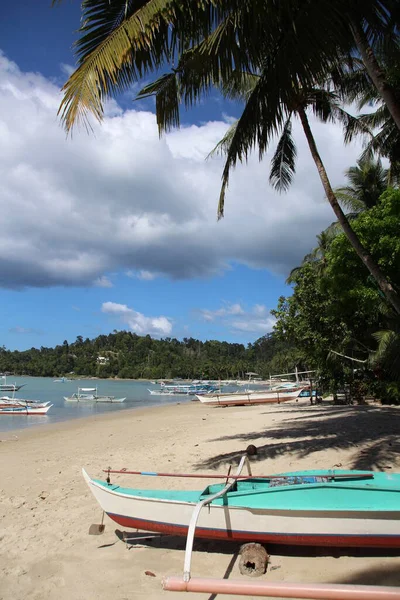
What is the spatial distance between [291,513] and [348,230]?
17.4 feet

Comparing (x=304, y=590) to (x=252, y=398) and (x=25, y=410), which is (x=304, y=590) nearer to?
(x=25, y=410)

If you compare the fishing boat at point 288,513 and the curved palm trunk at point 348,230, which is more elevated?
the curved palm trunk at point 348,230

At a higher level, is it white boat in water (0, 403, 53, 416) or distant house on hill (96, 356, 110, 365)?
distant house on hill (96, 356, 110, 365)

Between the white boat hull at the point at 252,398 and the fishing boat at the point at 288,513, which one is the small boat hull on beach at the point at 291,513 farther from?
the white boat hull at the point at 252,398

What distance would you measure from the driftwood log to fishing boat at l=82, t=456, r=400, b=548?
92mm

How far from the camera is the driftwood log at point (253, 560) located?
13.9 feet

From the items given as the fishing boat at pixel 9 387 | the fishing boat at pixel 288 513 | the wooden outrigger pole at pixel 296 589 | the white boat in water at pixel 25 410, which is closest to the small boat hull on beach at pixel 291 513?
the fishing boat at pixel 288 513

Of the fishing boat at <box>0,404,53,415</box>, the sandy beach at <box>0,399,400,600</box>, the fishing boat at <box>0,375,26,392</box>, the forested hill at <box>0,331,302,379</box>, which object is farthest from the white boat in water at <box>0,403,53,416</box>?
the forested hill at <box>0,331,302,379</box>

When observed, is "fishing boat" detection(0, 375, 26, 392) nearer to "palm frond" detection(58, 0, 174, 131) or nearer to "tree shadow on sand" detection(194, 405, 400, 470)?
"tree shadow on sand" detection(194, 405, 400, 470)

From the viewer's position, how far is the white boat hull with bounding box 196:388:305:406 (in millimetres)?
33750

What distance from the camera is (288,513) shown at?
14.0 feet

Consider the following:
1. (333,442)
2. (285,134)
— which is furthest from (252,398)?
(285,134)

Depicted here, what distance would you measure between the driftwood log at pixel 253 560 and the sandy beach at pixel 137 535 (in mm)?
83

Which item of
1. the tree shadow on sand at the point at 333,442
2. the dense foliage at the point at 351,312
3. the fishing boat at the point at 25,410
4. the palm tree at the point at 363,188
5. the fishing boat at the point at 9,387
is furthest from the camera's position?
the fishing boat at the point at 9,387
